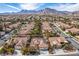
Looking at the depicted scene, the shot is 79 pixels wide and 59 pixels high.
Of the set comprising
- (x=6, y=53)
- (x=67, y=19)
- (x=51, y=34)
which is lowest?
(x=6, y=53)

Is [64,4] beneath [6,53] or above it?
above

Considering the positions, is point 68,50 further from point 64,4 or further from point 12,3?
point 12,3

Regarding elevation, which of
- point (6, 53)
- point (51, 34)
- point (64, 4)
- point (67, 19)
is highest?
point (64, 4)

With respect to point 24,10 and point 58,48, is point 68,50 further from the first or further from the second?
point 24,10

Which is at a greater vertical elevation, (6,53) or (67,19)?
(67,19)

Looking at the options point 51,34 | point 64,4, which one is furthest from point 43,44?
point 64,4

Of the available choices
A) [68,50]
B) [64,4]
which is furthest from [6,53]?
[64,4]

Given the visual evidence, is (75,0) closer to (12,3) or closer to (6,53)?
(12,3)
